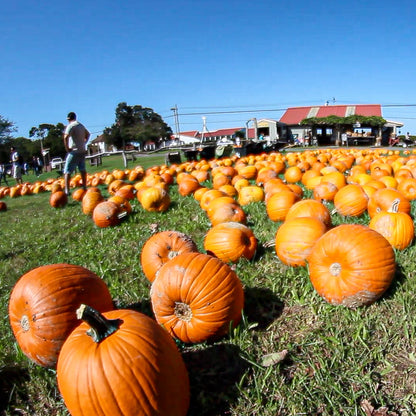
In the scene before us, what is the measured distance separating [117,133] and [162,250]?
93.6m

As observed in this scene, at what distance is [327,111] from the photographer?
174 ft

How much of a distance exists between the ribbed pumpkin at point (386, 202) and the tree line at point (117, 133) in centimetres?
6604

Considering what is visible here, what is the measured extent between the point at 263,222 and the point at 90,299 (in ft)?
10.4

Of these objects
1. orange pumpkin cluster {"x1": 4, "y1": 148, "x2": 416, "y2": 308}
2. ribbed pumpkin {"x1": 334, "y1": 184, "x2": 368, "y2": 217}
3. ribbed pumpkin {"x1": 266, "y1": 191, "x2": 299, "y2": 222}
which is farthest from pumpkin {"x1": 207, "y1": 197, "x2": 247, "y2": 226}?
ribbed pumpkin {"x1": 334, "y1": 184, "x2": 368, "y2": 217}

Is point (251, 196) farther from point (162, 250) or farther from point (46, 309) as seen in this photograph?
point (46, 309)

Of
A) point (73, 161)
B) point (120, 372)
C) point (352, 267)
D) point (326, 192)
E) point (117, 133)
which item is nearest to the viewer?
point (120, 372)

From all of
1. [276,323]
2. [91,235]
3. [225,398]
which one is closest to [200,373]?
[225,398]

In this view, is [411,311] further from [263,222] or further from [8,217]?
[8,217]

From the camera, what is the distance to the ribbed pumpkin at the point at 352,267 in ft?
8.50

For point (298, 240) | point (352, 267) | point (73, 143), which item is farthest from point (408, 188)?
point (73, 143)

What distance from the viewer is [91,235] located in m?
5.54

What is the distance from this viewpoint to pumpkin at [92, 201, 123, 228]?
19.2 feet

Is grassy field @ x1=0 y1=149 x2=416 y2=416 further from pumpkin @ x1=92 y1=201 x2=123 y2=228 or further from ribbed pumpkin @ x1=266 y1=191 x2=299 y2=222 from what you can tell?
pumpkin @ x1=92 y1=201 x2=123 y2=228

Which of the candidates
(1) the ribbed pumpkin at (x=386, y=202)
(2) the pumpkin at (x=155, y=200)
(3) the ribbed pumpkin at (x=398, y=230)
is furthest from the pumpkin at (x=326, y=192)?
(2) the pumpkin at (x=155, y=200)
